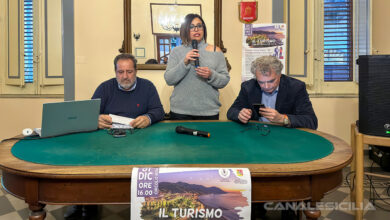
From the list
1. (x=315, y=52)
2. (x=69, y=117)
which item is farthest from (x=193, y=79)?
(x=315, y=52)

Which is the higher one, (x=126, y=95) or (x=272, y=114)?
(x=126, y=95)

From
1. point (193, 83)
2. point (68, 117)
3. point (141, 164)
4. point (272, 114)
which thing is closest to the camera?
point (141, 164)

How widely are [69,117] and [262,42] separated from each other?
8.05 feet

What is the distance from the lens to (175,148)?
152cm

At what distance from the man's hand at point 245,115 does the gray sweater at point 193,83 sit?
0.54 metres

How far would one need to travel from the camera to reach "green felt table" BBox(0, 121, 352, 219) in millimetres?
1197

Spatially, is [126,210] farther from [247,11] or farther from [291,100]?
[247,11]

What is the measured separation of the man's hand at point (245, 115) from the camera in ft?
6.93

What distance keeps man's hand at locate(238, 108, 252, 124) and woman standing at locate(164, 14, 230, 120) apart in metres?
0.54

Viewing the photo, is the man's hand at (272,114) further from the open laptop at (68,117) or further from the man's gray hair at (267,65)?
the open laptop at (68,117)

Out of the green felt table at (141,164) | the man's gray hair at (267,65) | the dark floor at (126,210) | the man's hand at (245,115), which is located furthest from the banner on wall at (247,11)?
the green felt table at (141,164)

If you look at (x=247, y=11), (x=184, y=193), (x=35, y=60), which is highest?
(x=247, y=11)

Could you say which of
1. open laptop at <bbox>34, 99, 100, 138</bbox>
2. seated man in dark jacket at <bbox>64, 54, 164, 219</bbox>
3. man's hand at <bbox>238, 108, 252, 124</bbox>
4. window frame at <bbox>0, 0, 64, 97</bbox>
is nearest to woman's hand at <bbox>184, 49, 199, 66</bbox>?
seated man in dark jacket at <bbox>64, 54, 164, 219</bbox>

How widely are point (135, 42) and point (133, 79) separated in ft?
3.98
